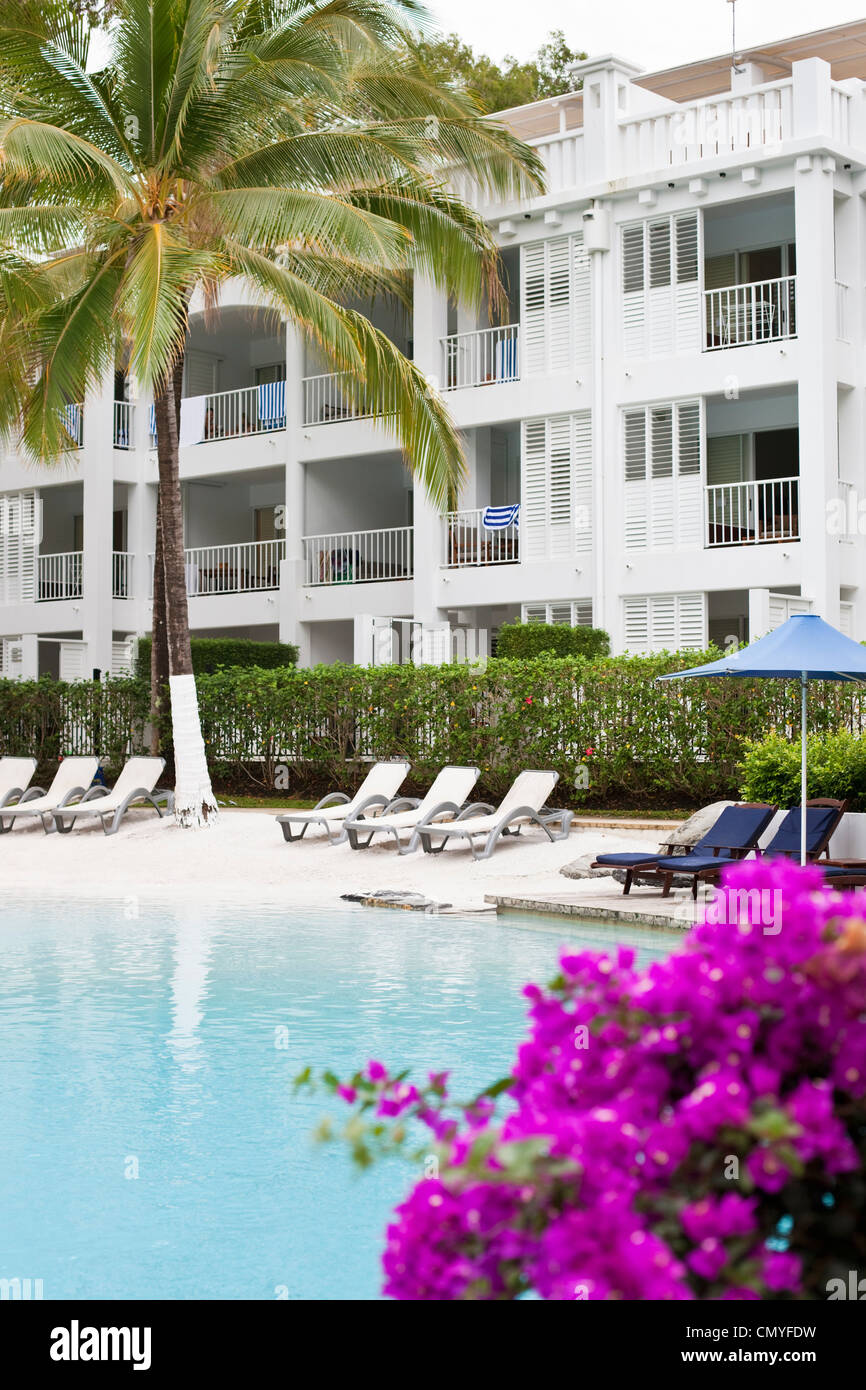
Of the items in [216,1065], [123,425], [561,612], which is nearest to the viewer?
[216,1065]

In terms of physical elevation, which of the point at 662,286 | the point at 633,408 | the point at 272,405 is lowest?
the point at 633,408

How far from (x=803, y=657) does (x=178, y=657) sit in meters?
10.1

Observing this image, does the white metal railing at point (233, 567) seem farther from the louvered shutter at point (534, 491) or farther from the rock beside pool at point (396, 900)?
the rock beside pool at point (396, 900)

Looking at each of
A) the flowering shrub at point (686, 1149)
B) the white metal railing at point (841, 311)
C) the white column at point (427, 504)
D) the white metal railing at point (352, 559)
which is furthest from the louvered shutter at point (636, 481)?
the flowering shrub at point (686, 1149)

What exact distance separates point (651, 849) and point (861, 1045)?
1443 cm

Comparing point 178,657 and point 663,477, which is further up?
point 663,477

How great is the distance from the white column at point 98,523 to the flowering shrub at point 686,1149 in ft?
99.2

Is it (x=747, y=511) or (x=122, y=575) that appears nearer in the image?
(x=747, y=511)

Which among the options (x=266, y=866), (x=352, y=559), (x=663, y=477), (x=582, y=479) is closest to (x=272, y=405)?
(x=352, y=559)

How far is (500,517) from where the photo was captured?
26.2 m

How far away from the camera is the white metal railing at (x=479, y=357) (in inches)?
1052

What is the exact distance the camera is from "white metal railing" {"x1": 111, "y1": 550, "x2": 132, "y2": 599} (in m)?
32.8

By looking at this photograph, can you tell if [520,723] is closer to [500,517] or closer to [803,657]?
[500,517]
